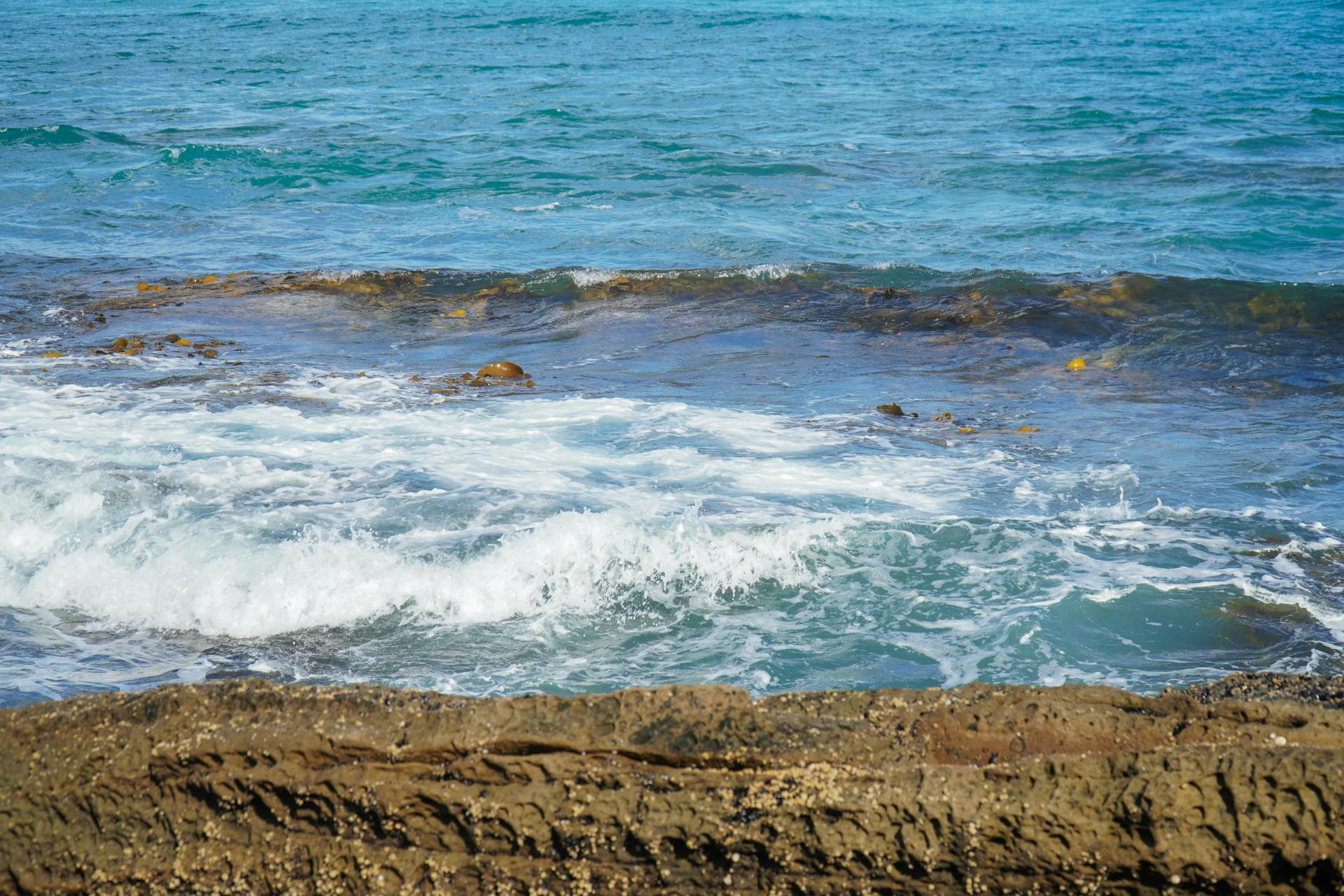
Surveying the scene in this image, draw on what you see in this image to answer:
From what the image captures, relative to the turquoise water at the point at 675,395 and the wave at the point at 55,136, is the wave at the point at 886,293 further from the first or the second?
the wave at the point at 55,136

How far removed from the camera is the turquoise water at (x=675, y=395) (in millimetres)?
4637

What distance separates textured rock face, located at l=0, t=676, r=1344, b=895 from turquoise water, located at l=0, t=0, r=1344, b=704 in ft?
4.90

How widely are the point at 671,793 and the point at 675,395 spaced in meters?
5.77

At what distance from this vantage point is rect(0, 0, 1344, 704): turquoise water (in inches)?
183

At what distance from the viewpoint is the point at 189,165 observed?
17500mm

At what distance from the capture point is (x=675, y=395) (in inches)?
320

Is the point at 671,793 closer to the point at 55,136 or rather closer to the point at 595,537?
the point at 595,537

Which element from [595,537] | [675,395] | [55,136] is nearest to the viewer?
[595,537]

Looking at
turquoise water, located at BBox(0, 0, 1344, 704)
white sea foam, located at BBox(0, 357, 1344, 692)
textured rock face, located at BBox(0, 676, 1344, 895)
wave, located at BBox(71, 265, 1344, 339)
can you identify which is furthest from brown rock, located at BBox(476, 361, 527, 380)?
textured rock face, located at BBox(0, 676, 1344, 895)

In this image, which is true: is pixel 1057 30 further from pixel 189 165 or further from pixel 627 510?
pixel 627 510

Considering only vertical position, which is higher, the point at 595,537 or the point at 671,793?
the point at 671,793

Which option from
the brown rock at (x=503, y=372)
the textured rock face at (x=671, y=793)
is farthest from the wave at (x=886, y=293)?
the textured rock face at (x=671, y=793)

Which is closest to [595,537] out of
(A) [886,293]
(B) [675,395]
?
(B) [675,395]

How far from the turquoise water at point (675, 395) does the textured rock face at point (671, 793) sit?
1.49 meters
